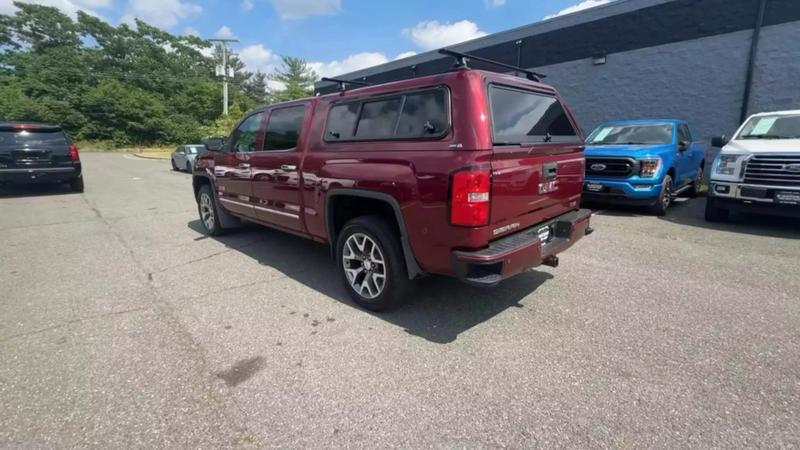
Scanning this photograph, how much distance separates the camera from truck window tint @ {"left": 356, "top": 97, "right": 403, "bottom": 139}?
3.31 m

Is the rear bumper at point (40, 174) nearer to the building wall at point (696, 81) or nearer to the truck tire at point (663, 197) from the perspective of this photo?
the truck tire at point (663, 197)

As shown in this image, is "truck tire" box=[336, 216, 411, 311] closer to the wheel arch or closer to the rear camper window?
the wheel arch

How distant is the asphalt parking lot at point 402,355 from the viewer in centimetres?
215

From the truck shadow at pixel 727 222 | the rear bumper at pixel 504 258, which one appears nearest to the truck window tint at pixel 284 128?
the rear bumper at pixel 504 258

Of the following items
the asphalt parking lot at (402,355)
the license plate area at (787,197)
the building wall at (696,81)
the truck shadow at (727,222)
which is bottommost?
the asphalt parking lot at (402,355)

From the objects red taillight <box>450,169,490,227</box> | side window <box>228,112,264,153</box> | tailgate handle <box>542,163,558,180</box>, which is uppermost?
side window <box>228,112,264,153</box>

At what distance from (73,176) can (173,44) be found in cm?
5110

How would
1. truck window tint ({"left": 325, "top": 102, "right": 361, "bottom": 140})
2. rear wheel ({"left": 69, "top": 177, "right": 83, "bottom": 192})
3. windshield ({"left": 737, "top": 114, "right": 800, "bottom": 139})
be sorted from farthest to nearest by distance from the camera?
rear wheel ({"left": 69, "top": 177, "right": 83, "bottom": 192}) < windshield ({"left": 737, "top": 114, "right": 800, "bottom": 139}) < truck window tint ({"left": 325, "top": 102, "right": 361, "bottom": 140})

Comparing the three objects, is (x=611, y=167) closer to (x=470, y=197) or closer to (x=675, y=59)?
(x=470, y=197)

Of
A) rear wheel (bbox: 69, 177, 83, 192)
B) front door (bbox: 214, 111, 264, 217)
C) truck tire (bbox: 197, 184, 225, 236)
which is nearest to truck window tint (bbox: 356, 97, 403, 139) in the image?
front door (bbox: 214, 111, 264, 217)

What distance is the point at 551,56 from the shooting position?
46.4ft

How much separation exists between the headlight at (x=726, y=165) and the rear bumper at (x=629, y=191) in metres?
0.83

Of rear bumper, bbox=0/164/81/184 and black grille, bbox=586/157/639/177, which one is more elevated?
black grille, bbox=586/157/639/177

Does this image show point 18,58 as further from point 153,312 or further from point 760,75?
point 760,75
